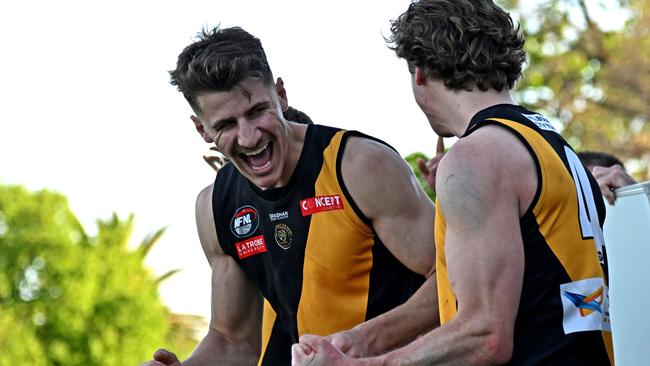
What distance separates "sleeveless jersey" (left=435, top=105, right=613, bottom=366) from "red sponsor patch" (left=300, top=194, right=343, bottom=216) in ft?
4.54

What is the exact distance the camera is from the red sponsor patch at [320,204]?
5.01m

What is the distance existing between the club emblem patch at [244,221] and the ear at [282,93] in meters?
0.45

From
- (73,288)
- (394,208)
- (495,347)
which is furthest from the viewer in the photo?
(73,288)

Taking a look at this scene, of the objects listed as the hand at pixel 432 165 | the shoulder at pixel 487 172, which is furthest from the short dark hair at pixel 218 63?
the shoulder at pixel 487 172

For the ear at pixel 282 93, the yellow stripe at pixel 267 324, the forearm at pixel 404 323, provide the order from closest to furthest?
1. the forearm at pixel 404 323
2. the ear at pixel 282 93
3. the yellow stripe at pixel 267 324

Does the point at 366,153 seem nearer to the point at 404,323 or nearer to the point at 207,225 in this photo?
the point at 404,323

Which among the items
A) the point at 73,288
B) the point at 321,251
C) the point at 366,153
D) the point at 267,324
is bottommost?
the point at 267,324

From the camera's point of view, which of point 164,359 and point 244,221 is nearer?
point 164,359

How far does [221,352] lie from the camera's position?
5723mm

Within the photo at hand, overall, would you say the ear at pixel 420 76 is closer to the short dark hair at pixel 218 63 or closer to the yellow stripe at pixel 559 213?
the yellow stripe at pixel 559 213

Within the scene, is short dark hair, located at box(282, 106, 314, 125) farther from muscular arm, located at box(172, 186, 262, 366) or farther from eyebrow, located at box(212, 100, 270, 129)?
eyebrow, located at box(212, 100, 270, 129)

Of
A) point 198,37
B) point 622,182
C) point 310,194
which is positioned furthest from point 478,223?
point 622,182

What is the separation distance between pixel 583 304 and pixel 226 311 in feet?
8.03

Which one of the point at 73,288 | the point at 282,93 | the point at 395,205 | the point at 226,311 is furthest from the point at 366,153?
the point at 73,288
